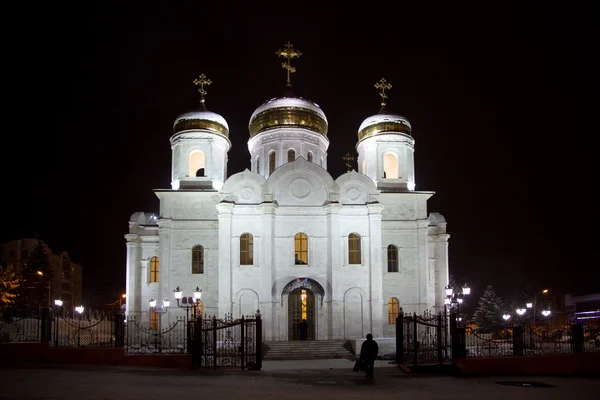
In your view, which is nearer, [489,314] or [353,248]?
[353,248]

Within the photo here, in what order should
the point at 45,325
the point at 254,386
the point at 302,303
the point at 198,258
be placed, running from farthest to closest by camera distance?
the point at 198,258 → the point at 302,303 → the point at 45,325 → the point at 254,386

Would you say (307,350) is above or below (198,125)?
below

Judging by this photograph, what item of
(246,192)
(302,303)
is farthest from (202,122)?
(302,303)

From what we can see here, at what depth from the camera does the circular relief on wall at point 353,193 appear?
3378 centimetres

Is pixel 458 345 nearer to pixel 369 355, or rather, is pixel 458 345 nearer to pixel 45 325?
pixel 369 355

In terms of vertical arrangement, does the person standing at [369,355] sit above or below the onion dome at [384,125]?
below

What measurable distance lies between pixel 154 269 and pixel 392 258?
12.7m

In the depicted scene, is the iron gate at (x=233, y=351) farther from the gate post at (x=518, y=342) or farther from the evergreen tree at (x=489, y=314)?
the evergreen tree at (x=489, y=314)

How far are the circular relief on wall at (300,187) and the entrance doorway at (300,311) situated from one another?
183 inches

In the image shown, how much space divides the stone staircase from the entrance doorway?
2.73m

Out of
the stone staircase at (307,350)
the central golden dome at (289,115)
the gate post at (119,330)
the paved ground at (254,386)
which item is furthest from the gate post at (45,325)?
the central golden dome at (289,115)

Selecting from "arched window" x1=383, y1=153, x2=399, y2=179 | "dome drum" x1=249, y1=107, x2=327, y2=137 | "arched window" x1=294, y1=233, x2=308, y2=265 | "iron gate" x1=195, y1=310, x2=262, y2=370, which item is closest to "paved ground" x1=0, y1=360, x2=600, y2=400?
"iron gate" x1=195, y1=310, x2=262, y2=370

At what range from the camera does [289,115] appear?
37062mm

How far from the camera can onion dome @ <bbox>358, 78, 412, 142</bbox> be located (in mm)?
36750
